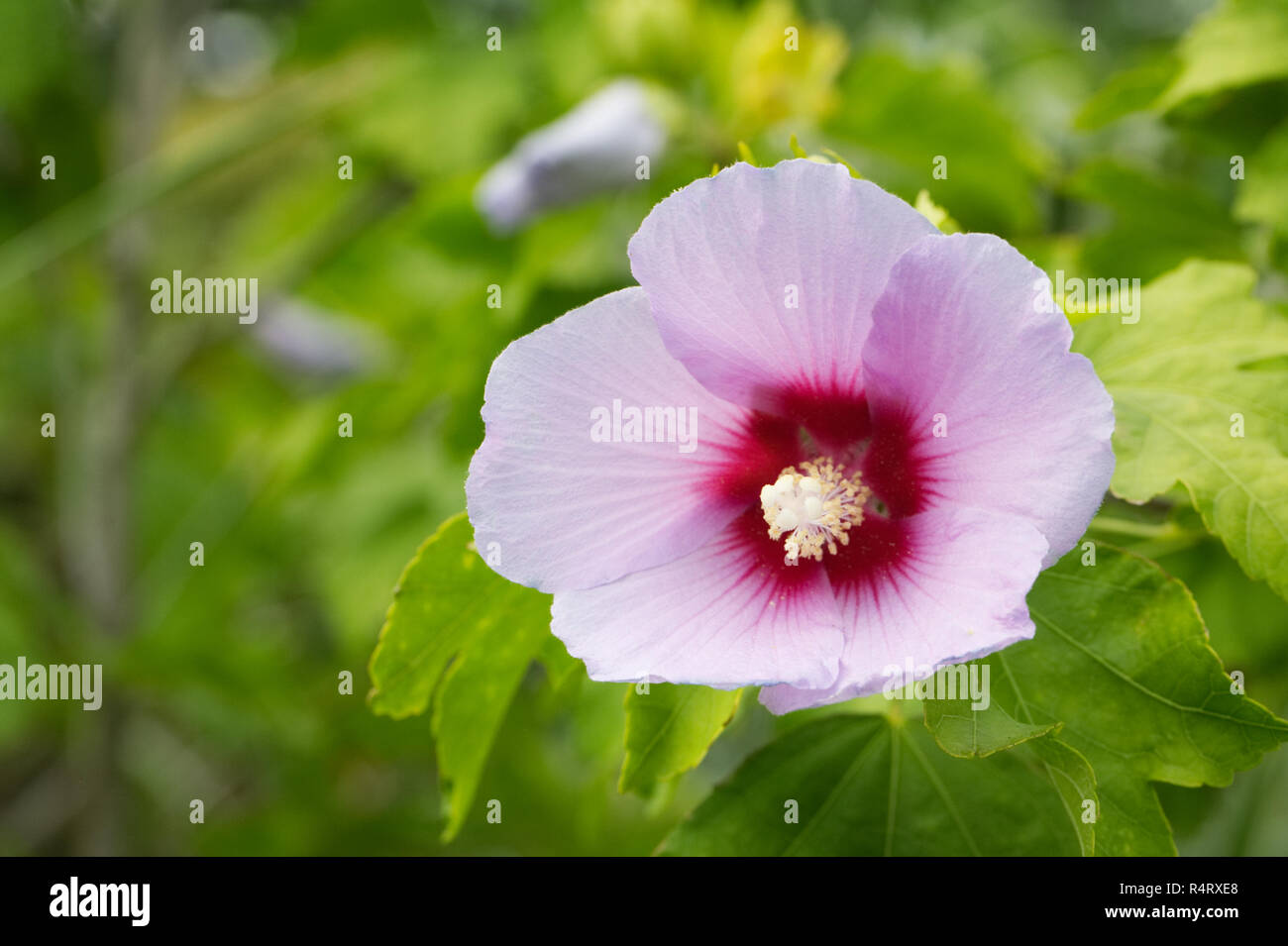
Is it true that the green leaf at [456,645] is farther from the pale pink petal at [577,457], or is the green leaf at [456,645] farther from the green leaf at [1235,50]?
the green leaf at [1235,50]

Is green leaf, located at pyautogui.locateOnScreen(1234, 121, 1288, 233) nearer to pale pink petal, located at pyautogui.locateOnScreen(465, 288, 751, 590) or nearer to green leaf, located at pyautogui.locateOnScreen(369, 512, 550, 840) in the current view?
pale pink petal, located at pyautogui.locateOnScreen(465, 288, 751, 590)

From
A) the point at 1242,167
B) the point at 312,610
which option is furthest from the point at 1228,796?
the point at 312,610

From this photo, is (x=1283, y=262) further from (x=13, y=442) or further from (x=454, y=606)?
(x=13, y=442)

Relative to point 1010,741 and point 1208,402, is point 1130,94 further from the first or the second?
point 1010,741

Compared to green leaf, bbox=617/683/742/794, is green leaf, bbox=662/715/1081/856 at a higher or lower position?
lower

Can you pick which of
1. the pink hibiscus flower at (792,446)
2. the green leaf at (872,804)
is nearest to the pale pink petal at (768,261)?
the pink hibiscus flower at (792,446)

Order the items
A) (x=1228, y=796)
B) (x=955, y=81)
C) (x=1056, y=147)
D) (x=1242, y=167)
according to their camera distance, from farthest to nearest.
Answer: (x=1056, y=147) < (x=1228, y=796) < (x=955, y=81) < (x=1242, y=167)

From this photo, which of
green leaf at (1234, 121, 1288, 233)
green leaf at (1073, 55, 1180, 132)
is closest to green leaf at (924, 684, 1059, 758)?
green leaf at (1234, 121, 1288, 233)
